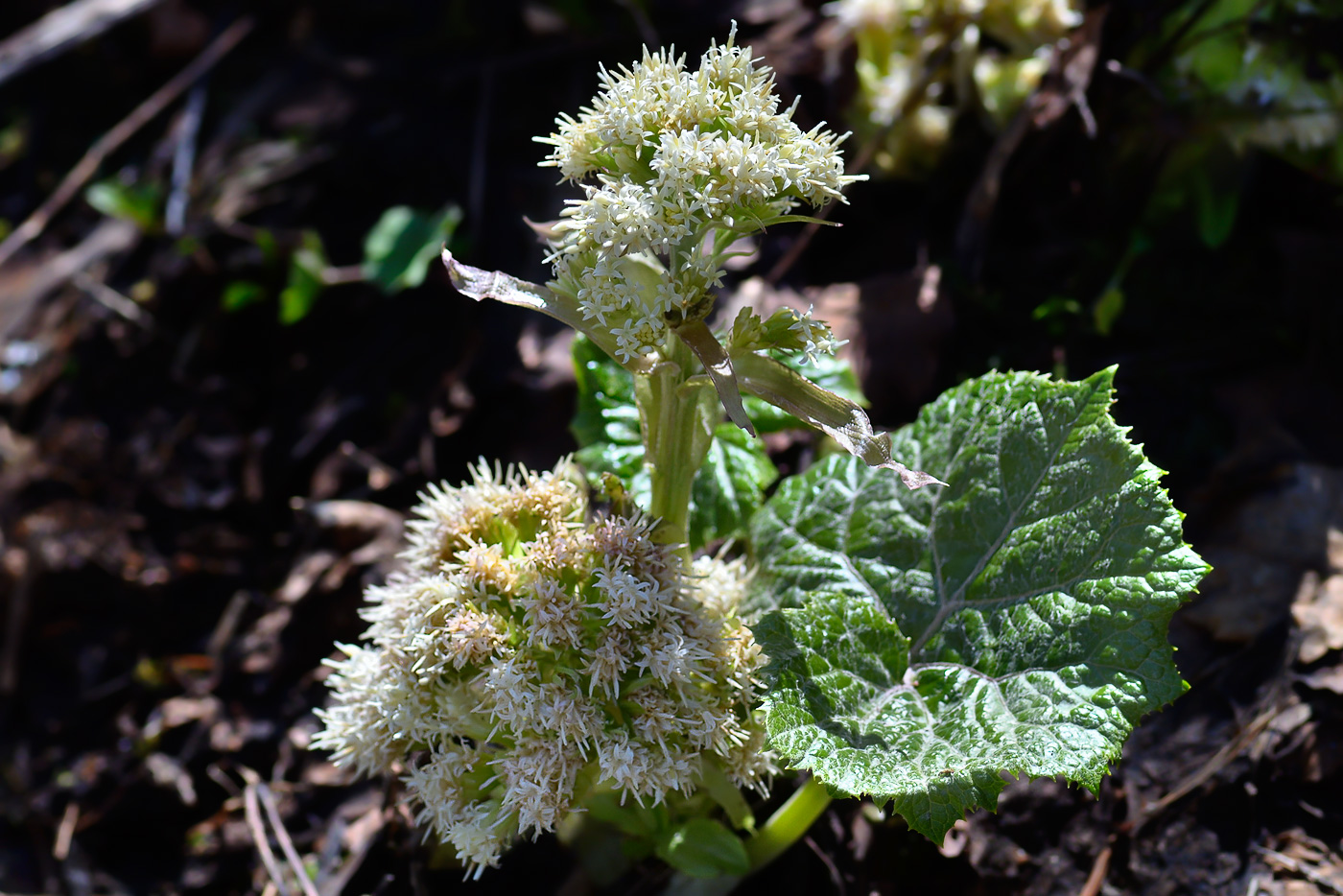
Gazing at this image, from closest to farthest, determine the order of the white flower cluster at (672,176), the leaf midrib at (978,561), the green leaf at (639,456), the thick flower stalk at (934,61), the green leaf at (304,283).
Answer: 1. the white flower cluster at (672,176)
2. the leaf midrib at (978,561)
3. the green leaf at (639,456)
4. the thick flower stalk at (934,61)
5. the green leaf at (304,283)

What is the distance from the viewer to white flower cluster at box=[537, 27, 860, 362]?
56.4 inches

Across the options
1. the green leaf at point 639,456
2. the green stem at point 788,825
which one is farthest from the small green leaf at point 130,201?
the green stem at point 788,825

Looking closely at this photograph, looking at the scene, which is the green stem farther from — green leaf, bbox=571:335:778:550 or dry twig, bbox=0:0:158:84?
dry twig, bbox=0:0:158:84

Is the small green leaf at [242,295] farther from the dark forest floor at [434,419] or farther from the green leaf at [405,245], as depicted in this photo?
the green leaf at [405,245]

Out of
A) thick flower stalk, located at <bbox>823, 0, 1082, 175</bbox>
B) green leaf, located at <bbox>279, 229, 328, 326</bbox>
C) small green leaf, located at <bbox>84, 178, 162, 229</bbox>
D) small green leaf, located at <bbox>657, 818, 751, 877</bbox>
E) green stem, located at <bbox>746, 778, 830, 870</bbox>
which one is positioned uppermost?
small green leaf, located at <bbox>84, 178, 162, 229</bbox>

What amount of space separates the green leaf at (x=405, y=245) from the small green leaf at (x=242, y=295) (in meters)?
0.46

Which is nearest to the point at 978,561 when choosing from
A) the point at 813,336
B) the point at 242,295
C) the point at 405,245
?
the point at 813,336

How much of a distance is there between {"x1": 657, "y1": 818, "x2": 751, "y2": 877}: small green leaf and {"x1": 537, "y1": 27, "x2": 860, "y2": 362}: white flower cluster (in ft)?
3.12

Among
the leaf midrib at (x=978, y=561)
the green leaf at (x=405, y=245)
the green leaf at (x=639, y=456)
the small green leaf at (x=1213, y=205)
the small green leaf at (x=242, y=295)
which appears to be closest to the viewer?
the leaf midrib at (x=978, y=561)

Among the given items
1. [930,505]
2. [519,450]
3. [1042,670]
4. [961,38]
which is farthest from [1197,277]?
[519,450]

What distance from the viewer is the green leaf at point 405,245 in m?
3.29

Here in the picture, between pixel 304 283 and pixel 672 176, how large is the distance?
8.04 feet

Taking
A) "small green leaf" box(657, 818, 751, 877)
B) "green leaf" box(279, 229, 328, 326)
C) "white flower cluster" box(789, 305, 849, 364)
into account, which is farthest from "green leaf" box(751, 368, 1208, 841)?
"green leaf" box(279, 229, 328, 326)

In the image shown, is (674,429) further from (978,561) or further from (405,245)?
(405,245)
